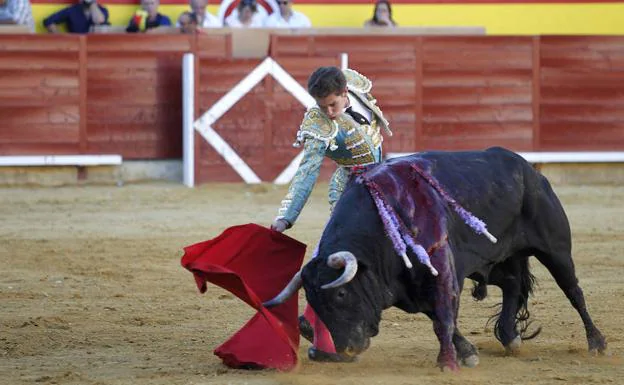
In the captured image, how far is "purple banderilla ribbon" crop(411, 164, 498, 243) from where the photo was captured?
13.4ft

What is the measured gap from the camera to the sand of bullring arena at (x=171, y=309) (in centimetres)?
406

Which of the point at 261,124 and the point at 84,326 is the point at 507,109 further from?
the point at 84,326

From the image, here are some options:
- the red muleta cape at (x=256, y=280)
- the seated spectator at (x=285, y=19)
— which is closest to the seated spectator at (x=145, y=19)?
the seated spectator at (x=285, y=19)

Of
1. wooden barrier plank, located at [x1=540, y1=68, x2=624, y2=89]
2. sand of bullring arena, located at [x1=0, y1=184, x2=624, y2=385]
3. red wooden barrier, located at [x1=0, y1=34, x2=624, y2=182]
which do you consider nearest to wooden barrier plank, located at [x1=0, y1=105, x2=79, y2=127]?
red wooden barrier, located at [x1=0, y1=34, x2=624, y2=182]

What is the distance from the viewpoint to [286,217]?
13.8 ft

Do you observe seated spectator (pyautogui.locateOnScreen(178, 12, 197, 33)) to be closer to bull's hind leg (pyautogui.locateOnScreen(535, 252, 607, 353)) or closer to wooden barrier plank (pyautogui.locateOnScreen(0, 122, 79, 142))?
wooden barrier plank (pyautogui.locateOnScreen(0, 122, 79, 142))

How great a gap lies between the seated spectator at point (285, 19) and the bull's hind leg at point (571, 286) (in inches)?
247

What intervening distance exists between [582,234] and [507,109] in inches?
110

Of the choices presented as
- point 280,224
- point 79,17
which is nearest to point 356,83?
point 280,224

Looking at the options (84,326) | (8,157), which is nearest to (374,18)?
(8,157)

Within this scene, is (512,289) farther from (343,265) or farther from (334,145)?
(343,265)

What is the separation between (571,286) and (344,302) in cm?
105

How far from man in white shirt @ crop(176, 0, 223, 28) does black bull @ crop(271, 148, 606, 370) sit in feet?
19.8

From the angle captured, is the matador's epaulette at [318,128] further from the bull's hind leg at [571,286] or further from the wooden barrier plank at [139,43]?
the wooden barrier plank at [139,43]
